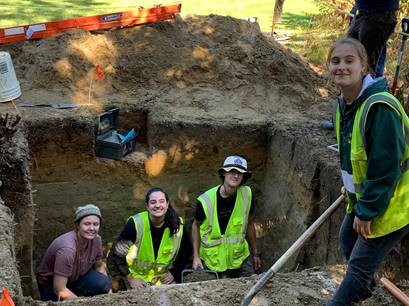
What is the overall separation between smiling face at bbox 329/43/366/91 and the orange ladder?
5860 millimetres

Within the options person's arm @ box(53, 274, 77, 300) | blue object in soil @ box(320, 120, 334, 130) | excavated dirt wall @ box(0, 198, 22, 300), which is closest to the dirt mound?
blue object in soil @ box(320, 120, 334, 130)

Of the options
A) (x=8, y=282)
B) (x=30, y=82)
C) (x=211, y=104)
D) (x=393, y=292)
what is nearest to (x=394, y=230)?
(x=393, y=292)

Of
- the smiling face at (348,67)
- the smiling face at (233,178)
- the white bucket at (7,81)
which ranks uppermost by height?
the white bucket at (7,81)

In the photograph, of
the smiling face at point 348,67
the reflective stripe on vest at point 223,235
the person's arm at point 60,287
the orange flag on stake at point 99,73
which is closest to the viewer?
the smiling face at point 348,67

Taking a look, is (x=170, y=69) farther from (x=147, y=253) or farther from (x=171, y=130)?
(x=147, y=253)

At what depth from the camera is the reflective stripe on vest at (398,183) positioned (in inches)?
112

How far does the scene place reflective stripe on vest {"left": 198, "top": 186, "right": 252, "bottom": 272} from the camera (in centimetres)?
563

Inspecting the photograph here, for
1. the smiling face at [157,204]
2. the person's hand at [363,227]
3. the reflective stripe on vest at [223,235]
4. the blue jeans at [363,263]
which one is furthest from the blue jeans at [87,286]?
the person's hand at [363,227]

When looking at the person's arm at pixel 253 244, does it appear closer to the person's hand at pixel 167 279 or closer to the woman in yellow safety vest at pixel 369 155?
the person's hand at pixel 167 279

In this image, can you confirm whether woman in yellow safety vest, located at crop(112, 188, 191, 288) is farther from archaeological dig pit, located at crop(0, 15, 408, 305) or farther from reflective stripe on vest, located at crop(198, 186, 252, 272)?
archaeological dig pit, located at crop(0, 15, 408, 305)

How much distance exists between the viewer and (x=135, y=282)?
525 cm

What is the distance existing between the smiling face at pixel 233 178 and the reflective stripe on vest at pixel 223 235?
179 millimetres

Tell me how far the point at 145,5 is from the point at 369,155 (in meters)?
13.4

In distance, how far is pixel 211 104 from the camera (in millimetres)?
7500
